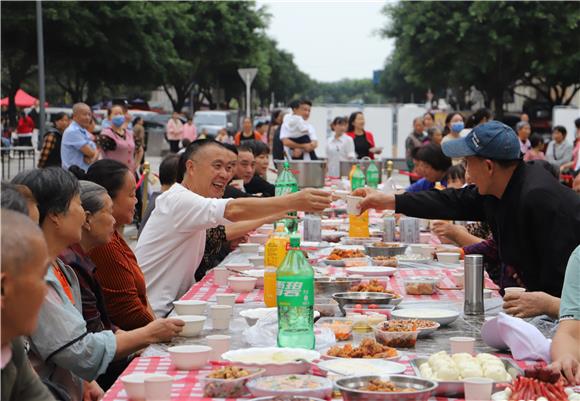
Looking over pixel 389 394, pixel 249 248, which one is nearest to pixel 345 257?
pixel 249 248

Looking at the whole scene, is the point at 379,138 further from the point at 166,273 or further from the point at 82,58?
the point at 166,273

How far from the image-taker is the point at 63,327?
161 inches

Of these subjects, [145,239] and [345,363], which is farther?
[145,239]

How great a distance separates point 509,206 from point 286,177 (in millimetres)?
3526

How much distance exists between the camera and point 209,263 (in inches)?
300

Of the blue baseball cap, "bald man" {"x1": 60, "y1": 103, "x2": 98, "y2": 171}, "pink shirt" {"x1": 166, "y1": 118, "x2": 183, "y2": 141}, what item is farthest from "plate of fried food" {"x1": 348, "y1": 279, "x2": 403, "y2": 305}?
"pink shirt" {"x1": 166, "y1": 118, "x2": 183, "y2": 141}

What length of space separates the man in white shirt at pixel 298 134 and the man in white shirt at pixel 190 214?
1003cm

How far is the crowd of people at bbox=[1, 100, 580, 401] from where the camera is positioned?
313 cm

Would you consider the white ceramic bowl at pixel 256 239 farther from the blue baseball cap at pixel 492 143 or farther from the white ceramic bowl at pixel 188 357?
the white ceramic bowl at pixel 188 357

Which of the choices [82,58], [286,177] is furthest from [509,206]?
[82,58]

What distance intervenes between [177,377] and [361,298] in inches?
62.4

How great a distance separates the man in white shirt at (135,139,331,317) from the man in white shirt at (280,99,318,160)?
1003 centimetres

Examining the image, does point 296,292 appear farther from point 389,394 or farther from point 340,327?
point 389,394

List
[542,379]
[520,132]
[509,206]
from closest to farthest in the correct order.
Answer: [542,379]
[509,206]
[520,132]
